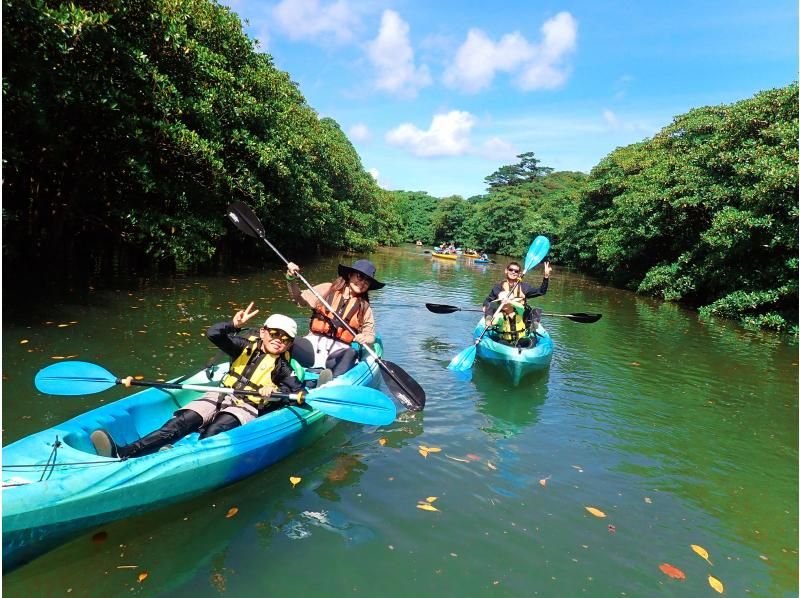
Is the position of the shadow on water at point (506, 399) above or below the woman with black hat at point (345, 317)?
below

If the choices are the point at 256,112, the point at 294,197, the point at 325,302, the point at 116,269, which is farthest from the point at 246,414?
the point at 294,197

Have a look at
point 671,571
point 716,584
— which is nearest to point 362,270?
point 671,571

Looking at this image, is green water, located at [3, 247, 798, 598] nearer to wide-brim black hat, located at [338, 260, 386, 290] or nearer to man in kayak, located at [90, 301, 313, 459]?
man in kayak, located at [90, 301, 313, 459]

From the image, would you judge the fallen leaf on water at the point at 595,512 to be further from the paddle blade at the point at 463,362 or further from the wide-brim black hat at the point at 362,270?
the paddle blade at the point at 463,362

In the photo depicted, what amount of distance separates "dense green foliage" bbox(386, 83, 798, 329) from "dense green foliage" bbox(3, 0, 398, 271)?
12.2 meters

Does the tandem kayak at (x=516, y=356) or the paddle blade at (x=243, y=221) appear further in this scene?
the paddle blade at (x=243, y=221)

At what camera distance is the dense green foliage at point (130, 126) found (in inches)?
279

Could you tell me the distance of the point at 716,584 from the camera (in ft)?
10.8

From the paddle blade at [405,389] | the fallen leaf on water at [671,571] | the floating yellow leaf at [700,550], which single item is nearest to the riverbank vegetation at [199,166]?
the paddle blade at [405,389]

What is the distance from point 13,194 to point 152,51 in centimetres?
445

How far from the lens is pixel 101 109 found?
29.2 ft

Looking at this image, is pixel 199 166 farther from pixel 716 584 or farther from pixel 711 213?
pixel 711 213

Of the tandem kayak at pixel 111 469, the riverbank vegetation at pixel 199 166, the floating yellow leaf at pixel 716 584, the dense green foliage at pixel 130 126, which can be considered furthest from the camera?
the riverbank vegetation at pixel 199 166

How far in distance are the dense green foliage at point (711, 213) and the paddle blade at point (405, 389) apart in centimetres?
1103
